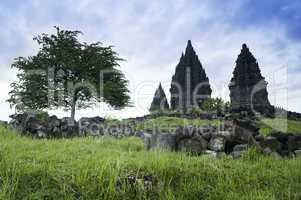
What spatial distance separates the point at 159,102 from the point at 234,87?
30.2 ft

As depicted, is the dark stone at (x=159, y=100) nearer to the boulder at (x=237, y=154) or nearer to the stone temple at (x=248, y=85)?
the stone temple at (x=248, y=85)

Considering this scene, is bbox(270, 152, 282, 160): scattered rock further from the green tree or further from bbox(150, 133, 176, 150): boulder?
the green tree

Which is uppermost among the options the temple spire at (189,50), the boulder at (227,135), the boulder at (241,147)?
the temple spire at (189,50)

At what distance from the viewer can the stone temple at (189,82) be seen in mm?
33425

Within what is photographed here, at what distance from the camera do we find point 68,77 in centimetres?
2728

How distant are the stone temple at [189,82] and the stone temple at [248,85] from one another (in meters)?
4.56

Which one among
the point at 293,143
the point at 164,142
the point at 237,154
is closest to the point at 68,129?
the point at 164,142

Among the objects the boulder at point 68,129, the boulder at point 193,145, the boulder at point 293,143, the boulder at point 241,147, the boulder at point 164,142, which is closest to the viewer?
the boulder at point 241,147

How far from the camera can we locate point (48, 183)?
467 centimetres

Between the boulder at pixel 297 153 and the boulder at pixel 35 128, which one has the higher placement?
the boulder at pixel 35 128

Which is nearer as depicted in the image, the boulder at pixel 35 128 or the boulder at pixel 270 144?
the boulder at pixel 270 144

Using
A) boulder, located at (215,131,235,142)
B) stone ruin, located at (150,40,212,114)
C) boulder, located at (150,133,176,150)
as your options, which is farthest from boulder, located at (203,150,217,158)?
stone ruin, located at (150,40,212,114)

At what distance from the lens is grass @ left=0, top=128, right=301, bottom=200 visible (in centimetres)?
457

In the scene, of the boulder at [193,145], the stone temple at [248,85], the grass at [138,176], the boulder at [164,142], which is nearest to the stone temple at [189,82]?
the stone temple at [248,85]
